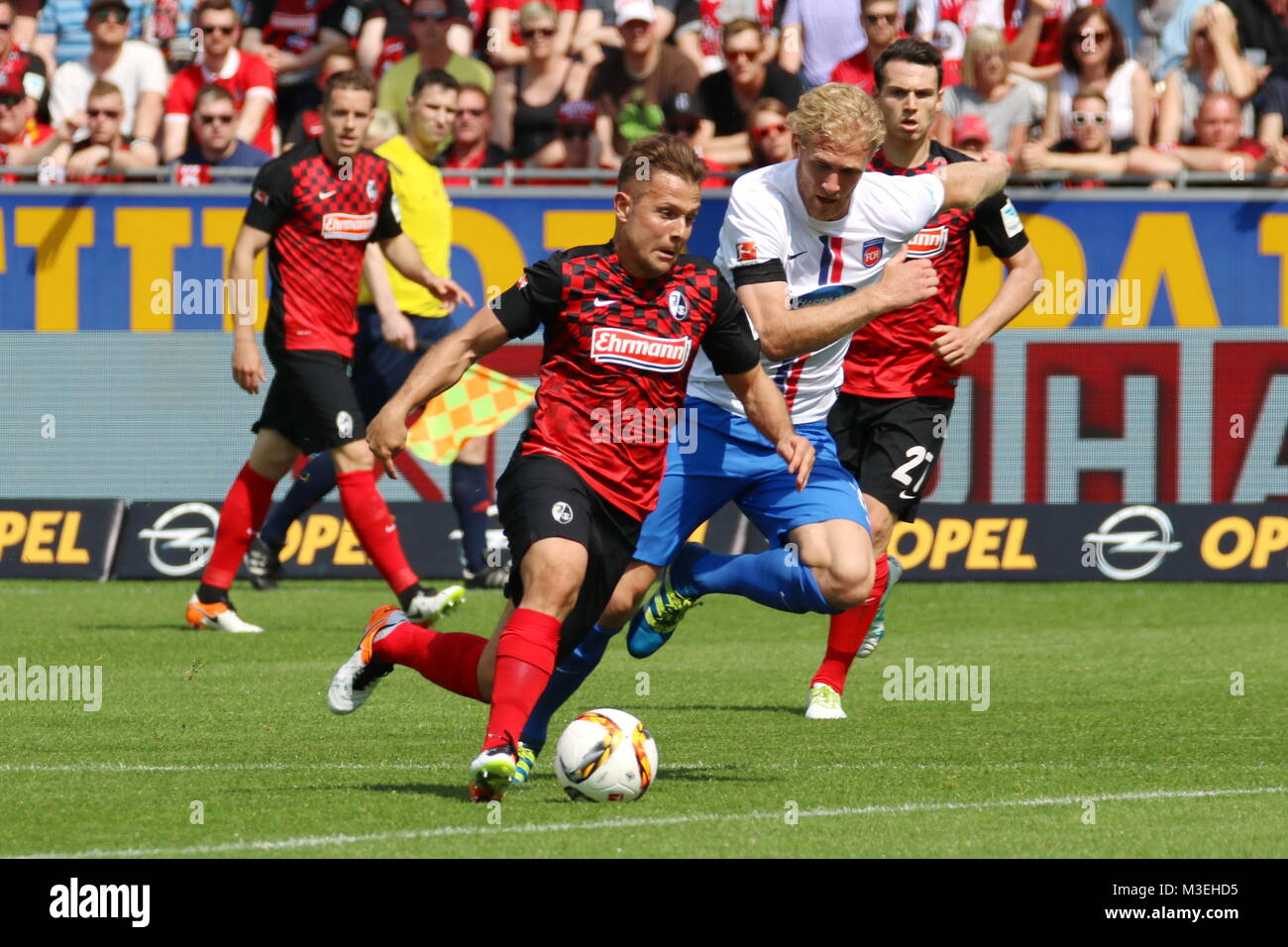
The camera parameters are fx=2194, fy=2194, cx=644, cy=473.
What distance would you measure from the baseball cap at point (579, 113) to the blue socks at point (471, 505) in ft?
10.2

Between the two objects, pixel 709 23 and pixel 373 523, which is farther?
pixel 709 23

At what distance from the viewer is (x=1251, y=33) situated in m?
16.7

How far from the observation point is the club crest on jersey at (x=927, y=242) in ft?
29.5

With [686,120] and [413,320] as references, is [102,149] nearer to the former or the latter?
[413,320]

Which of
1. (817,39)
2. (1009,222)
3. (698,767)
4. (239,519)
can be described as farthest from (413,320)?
(698,767)

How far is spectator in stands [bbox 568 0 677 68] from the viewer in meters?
16.7

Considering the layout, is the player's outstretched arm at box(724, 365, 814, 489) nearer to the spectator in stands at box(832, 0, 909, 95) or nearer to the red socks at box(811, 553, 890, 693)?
the red socks at box(811, 553, 890, 693)

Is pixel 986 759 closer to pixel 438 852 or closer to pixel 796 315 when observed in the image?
pixel 796 315

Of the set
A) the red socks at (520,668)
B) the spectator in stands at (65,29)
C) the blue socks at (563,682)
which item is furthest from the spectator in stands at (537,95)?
the red socks at (520,668)

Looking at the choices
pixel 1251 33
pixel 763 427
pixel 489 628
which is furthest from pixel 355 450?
pixel 1251 33

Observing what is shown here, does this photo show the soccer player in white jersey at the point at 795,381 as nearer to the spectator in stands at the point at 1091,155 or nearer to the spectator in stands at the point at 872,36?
the spectator in stands at the point at 1091,155

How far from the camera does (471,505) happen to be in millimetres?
14000

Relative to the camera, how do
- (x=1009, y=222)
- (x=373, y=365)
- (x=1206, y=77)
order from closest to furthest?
1. (x=1009, y=222)
2. (x=373, y=365)
3. (x=1206, y=77)

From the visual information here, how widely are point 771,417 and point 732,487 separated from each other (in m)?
0.75
